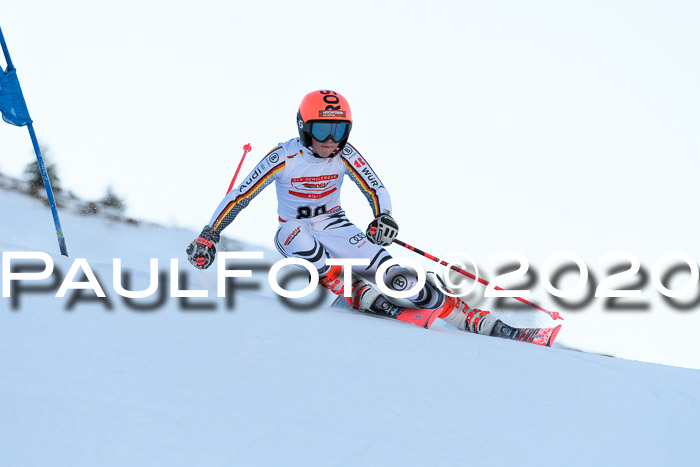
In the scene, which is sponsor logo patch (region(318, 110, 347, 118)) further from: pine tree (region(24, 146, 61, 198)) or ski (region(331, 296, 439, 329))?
pine tree (region(24, 146, 61, 198))

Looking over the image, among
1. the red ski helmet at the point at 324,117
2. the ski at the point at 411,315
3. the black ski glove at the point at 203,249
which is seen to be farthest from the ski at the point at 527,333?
the black ski glove at the point at 203,249

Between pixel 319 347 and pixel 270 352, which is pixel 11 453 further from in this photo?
pixel 319 347

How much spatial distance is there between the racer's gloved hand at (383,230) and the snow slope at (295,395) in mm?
1380

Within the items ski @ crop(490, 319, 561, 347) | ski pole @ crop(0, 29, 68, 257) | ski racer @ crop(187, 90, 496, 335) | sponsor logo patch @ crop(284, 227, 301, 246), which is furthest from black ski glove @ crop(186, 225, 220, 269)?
ski @ crop(490, 319, 561, 347)

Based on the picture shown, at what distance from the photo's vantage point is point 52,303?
3.25 meters

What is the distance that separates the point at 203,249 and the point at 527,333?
8.92 ft

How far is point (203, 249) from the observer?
4949 mm

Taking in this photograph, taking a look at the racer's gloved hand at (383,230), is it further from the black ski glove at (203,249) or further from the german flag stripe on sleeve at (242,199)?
the black ski glove at (203,249)

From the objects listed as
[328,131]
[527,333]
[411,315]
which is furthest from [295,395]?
[527,333]

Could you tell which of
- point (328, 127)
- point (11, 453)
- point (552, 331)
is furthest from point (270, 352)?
point (552, 331)

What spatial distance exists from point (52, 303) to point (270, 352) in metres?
1.22

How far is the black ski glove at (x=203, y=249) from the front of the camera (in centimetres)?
492

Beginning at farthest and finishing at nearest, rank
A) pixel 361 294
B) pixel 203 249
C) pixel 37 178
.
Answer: pixel 37 178 < pixel 361 294 < pixel 203 249

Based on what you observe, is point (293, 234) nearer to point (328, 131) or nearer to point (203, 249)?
point (203, 249)
